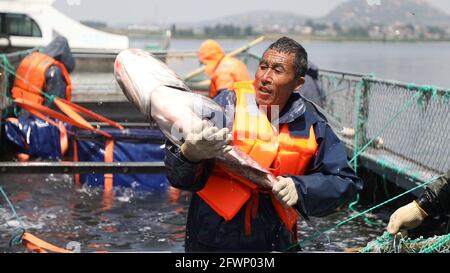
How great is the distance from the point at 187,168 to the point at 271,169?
51cm

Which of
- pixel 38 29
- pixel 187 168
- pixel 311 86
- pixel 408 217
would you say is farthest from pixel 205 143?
pixel 38 29

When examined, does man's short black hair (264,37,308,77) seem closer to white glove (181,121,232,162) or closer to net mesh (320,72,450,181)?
white glove (181,121,232,162)

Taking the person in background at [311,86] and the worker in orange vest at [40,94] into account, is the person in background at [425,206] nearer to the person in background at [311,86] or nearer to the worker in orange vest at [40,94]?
the person in background at [311,86]

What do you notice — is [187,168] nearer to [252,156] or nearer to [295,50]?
[252,156]

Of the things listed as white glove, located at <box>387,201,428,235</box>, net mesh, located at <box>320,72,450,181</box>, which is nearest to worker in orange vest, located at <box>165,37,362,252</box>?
white glove, located at <box>387,201,428,235</box>

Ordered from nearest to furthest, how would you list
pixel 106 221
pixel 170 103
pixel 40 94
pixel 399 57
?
1. pixel 170 103
2. pixel 106 221
3. pixel 40 94
4. pixel 399 57

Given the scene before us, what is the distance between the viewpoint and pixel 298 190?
337 cm

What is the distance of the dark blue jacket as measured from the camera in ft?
11.1

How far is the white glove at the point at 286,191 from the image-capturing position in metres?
3.34

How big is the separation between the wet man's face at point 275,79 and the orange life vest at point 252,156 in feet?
0.25

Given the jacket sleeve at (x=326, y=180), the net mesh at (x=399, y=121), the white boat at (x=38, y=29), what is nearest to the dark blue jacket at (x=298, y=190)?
the jacket sleeve at (x=326, y=180)

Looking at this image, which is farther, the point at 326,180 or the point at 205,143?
the point at 326,180
